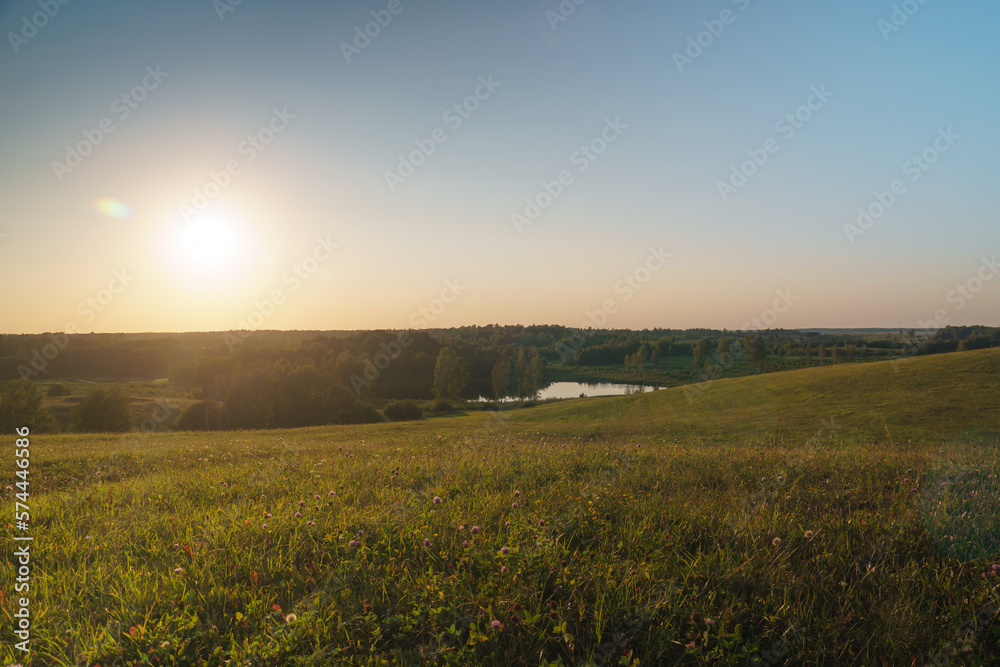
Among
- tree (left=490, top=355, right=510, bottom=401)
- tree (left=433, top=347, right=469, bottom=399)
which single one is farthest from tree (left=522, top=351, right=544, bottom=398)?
tree (left=433, top=347, right=469, bottom=399)

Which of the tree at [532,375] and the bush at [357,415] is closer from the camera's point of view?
the bush at [357,415]

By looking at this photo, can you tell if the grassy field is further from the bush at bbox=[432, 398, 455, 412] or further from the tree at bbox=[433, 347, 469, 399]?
the tree at bbox=[433, 347, 469, 399]

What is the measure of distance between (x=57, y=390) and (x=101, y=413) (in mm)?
16948

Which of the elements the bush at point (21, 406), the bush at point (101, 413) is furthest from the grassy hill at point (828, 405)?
the bush at point (21, 406)

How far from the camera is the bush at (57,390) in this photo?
195ft

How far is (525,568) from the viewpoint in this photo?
3.23 m

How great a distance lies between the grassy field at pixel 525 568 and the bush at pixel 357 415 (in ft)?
187

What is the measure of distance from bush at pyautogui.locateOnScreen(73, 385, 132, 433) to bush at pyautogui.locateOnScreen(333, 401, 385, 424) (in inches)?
831

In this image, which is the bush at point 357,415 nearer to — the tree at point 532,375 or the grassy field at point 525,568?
the tree at point 532,375

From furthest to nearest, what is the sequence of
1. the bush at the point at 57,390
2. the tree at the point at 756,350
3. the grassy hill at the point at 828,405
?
the tree at the point at 756,350 → the bush at the point at 57,390 → the grassy hill at the point at 828,405

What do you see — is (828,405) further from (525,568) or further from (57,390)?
(57,390)

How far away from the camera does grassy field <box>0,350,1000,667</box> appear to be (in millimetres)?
2637

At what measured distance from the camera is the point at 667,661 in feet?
8.50

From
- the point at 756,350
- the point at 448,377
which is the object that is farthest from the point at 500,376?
the point at 756,350
